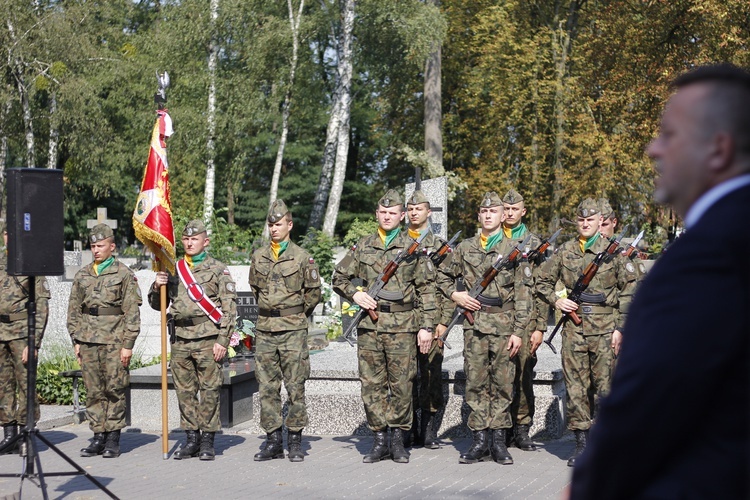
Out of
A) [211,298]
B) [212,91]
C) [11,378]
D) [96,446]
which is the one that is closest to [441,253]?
[211,298]

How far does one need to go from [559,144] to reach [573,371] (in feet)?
85.2

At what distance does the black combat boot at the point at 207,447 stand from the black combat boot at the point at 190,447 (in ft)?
0.27

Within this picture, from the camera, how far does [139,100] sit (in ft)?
132

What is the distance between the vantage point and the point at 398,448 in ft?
31.8

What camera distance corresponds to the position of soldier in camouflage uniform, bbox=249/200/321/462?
9867mm

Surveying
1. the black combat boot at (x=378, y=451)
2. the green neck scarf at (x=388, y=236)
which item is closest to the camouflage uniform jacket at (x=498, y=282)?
the green neck scarf at (x=388, y=236)

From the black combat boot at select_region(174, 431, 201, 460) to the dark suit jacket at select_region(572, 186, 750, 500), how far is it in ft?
27.4

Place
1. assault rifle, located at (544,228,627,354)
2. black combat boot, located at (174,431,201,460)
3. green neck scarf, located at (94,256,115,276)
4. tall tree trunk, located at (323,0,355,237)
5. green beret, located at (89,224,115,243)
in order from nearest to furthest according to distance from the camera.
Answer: assault rifle, located at (544,228,627,354) → black combat boot, located at (174,431,201,460) → green neck scarf, located at (94,256,115,276) → green beret, located at (89,224,115,243) → tall tree trunk, located at (323,0,355,237)

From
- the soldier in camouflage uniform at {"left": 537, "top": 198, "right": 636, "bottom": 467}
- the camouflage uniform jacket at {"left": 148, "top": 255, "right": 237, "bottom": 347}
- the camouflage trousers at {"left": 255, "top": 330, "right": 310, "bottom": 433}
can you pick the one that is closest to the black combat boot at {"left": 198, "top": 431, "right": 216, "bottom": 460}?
the camouflage trousers at {"left": 255, "top": 330, "right": 310, "bottom": 433}

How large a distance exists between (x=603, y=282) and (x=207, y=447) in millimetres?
3891

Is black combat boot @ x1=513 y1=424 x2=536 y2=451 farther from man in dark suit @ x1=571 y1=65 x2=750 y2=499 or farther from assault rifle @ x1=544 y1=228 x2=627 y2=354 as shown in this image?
man in dark suit @ x1=571 y1=65 x2=750 y2=499

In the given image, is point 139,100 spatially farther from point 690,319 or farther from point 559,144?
point 690,319

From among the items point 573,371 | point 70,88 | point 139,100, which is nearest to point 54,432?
point 573,371

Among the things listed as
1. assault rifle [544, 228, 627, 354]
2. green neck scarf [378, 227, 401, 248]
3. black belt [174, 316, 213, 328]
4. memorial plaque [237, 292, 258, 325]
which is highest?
green neck scarf [378, 227, 401, 248]
